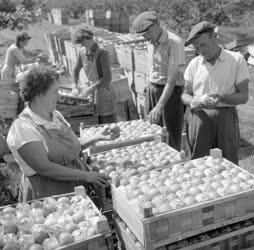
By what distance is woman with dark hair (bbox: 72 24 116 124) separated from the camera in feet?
14.9

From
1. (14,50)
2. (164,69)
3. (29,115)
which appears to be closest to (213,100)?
(164,69)

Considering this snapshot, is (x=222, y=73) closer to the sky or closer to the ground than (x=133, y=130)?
closer to the sky

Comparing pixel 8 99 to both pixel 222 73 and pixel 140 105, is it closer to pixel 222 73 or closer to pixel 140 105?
pixel 140 105

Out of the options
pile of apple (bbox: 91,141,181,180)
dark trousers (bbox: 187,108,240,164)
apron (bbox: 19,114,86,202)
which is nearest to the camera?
apron (bbox: 19,114,86,202)

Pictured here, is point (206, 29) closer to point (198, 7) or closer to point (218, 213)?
point (218, 213)

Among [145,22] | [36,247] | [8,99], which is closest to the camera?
[36,247]

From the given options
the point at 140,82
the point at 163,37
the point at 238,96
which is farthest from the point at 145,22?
the point at 140,82

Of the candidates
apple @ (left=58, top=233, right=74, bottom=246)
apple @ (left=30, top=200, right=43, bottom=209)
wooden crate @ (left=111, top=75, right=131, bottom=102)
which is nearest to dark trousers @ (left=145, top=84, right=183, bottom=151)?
wooden crate @ (left=111, top=75, right=131, bottom=102)

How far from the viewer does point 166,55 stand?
13.7 feet

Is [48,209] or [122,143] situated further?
[122,143]

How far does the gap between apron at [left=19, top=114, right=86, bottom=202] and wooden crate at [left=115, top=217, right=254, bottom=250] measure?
59 cm

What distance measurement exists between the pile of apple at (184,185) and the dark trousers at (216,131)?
56 centimetres

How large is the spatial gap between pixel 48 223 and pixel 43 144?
1.88 feet

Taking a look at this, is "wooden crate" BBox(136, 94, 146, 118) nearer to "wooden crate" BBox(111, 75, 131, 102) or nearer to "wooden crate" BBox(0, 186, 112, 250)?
"wooden crate" BBox(111, 75, 131, 102)
